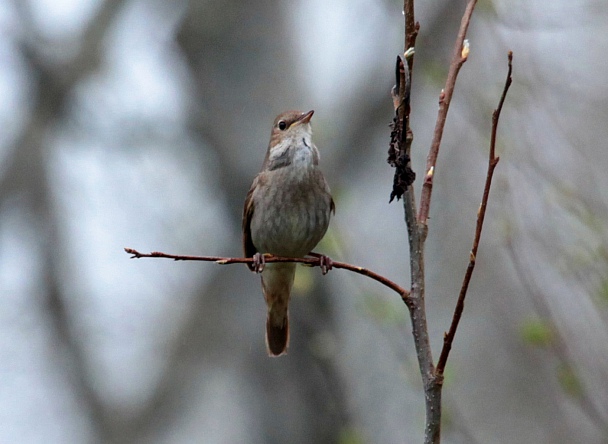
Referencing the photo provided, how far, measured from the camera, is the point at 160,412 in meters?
10.0

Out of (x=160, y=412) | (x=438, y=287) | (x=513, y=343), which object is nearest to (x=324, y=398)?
(x=160, y=412)

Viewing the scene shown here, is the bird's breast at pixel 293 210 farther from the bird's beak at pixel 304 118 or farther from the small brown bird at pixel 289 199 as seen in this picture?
the bird's beak at pixel 304 118

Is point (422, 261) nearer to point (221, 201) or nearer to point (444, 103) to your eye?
point (444, 103)

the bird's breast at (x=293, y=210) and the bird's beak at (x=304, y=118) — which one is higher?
the bird's beak at (x=304, y=118)

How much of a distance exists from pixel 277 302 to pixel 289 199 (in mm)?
909

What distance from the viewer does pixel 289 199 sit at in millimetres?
5492

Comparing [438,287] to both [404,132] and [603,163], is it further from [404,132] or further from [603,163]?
[404,132]

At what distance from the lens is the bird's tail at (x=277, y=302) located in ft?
19.5

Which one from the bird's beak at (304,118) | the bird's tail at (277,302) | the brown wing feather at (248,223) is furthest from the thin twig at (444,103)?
the bird's tail at (277,302)

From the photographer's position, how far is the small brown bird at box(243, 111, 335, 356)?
548 cm

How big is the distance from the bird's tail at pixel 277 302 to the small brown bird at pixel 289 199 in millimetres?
40

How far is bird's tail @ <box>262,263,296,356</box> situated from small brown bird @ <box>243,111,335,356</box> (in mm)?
40

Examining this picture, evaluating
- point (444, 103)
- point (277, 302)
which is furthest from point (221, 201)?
point (444, 103)

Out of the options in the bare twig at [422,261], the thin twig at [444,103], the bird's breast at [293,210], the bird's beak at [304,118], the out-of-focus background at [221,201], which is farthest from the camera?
the out-of-focus background at [221,201]
